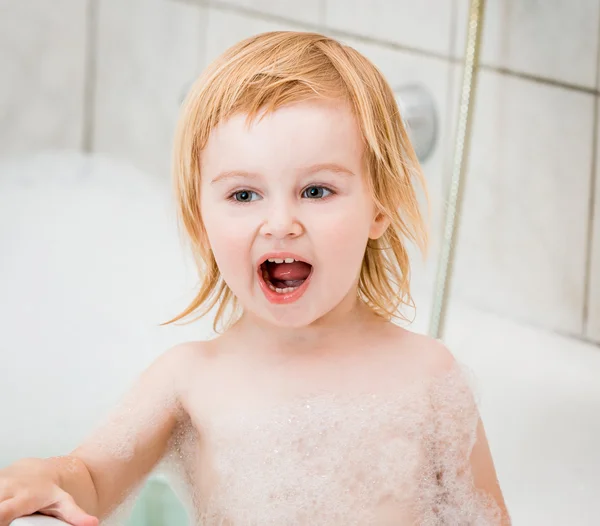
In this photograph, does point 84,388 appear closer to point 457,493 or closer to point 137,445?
→ point 137,445

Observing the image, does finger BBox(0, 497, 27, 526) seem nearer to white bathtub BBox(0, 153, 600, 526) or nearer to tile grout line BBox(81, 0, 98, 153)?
white bathtub BBox(0, 153, 600, 526)

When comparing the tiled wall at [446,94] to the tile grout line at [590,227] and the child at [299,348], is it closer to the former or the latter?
the tile grout line at [590,227]

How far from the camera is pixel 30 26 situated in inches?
66.8

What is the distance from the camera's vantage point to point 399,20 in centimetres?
150

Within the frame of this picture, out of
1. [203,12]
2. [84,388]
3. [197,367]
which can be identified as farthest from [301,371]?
[203,12]

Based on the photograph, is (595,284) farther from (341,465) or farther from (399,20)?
(341,465)

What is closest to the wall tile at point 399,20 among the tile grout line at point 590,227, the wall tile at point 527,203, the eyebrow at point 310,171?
the wall tile at point 527,203

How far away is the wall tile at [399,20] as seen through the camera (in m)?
1.45

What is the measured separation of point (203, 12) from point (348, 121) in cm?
96

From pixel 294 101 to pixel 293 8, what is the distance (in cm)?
85

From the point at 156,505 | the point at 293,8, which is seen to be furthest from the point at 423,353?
the point at 293,8

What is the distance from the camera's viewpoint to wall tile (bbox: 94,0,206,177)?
1731mm

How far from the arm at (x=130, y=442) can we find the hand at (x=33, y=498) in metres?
0.06

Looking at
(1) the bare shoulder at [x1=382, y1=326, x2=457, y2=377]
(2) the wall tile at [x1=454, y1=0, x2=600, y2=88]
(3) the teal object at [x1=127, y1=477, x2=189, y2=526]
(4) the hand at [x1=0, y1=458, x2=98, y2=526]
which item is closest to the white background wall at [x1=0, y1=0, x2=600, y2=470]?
(2) the wall tile at [x1=454, y1=0, x2=600, y2=88]
